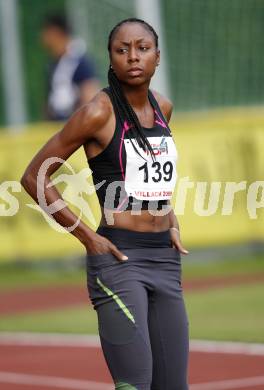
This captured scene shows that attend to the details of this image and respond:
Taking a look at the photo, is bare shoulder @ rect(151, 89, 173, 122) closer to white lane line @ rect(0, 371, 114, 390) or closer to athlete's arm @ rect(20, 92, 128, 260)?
athlete's arm @ rect(20, 92, 128, 260)

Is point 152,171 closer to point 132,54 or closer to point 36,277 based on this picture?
point 132,54

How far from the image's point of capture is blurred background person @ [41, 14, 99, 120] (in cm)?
1645

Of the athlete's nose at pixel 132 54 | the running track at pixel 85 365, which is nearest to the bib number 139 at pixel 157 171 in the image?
the athlete's nose at pixel 132 54

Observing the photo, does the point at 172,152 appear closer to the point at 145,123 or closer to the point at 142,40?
the point at 145,123

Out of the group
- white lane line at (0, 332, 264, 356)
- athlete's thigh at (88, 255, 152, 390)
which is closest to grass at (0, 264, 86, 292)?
white lane line at (0, 332, 264, 356)

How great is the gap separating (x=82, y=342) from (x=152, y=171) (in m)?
5.45

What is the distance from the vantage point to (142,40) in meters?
6.51

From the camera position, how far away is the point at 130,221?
652 centimetres

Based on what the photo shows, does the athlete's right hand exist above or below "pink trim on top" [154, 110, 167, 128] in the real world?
below

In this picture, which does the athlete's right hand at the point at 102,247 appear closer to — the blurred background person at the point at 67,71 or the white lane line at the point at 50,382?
the white lane line at the point at 50,382

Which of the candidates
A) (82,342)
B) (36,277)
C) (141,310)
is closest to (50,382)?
(82,342)

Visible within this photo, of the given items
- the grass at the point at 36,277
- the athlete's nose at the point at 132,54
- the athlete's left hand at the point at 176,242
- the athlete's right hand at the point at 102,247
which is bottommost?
the grass at the point at 36,277

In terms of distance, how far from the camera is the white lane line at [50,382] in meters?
9.51

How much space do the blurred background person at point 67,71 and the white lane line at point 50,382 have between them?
6.73 m
